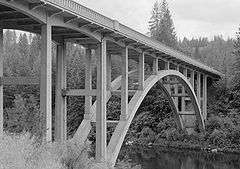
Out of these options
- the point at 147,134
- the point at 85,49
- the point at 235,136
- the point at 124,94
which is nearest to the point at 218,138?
the point at 235,136

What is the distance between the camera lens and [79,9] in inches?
611

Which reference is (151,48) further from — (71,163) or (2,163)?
(2,163)

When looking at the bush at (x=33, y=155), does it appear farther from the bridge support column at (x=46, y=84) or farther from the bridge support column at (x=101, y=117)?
the bridge support column at (x=101, y=117)

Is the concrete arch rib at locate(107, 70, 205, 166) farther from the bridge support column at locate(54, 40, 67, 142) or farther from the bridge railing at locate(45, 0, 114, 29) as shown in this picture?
the bridge railing at locate(45, 0, 114, 29)

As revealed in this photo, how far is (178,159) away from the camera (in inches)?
1416

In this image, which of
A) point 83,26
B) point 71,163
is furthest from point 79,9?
point 71,163

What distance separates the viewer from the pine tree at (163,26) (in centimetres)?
6250

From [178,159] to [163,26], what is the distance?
103ft

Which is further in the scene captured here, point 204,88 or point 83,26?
point 204,88

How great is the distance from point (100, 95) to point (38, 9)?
19.0 feet

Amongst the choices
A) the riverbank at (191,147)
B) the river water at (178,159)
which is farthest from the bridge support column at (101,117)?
the riverbank at (191,147)

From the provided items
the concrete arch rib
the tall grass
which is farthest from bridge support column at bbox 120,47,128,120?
the tall grass

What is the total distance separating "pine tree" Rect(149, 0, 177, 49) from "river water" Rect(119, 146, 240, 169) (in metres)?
25.2

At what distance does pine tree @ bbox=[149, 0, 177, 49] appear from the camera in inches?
2461
